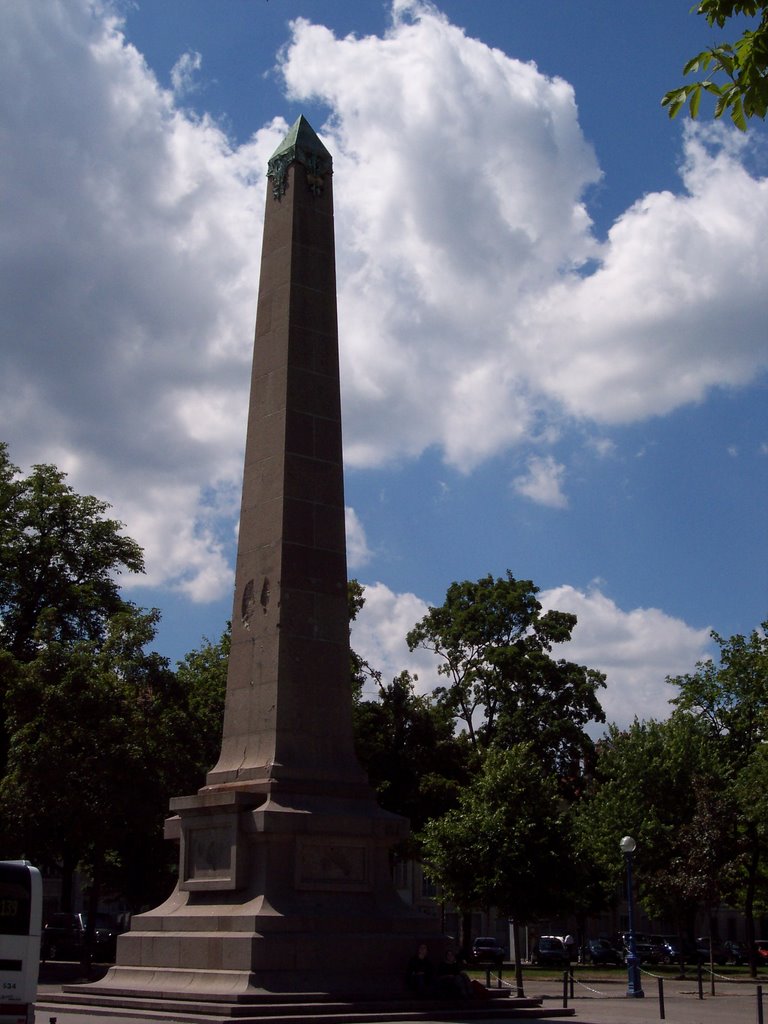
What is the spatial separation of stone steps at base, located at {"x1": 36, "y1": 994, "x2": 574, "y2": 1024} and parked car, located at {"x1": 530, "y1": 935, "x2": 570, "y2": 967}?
112ft

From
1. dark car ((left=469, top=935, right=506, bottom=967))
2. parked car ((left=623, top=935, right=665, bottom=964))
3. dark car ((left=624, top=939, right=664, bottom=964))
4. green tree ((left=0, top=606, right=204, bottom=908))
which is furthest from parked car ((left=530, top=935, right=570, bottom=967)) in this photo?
green tree ((left=0, top=606, right=204, bottom=908))

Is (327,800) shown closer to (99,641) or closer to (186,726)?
(186,726)

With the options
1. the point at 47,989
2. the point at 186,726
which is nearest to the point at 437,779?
the point at 186,726

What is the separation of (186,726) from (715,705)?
3095cm

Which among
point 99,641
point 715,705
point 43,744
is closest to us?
point 43,744

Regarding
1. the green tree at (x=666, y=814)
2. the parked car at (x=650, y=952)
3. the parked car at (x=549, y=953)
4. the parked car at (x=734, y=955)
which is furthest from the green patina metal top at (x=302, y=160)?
the parked car at (x=734, y=955)

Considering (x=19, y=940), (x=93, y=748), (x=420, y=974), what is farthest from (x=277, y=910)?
(x=93, y=748)

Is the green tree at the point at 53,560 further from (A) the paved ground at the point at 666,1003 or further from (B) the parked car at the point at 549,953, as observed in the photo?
(B) the parked car at the point at 549,953

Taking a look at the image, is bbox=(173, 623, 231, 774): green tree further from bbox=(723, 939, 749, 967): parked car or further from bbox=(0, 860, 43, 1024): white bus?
bbox=(723, 939, 749, 967): parked car

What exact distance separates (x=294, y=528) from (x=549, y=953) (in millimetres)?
38473

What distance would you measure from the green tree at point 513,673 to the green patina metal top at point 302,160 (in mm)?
31504

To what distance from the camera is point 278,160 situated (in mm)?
23297

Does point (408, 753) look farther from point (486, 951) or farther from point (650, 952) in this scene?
point (650, 952)

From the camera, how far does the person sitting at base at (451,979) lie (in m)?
18.8
